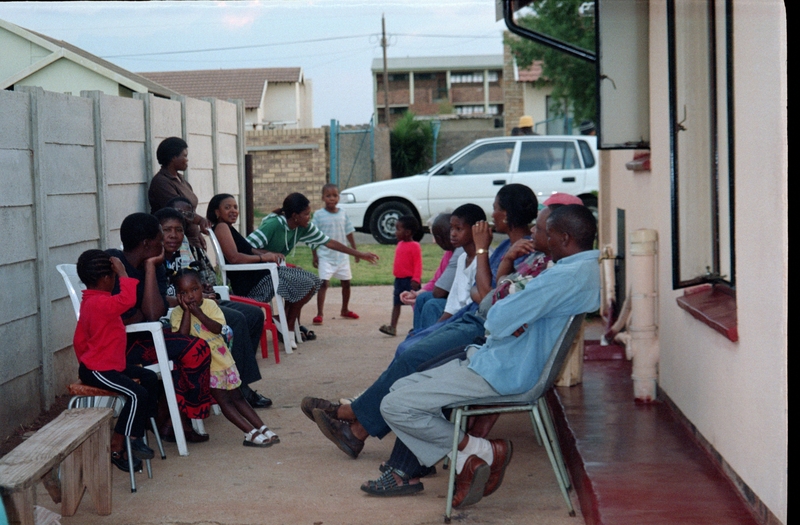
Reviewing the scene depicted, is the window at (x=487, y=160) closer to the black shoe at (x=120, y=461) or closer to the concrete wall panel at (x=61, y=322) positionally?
the concrete wall panel at (x=61, y=322)

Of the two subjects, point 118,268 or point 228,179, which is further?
point 228,179

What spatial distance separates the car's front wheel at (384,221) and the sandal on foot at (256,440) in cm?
1080

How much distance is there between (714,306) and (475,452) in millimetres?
1176

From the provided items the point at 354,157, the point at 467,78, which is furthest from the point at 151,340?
the point at 467,78

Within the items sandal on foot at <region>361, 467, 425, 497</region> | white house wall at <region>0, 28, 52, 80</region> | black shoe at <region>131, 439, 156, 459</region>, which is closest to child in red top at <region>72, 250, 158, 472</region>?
black shoe at <region>131, 439, 156, 459</region>

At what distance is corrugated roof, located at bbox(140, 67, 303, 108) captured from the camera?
37.6 meters

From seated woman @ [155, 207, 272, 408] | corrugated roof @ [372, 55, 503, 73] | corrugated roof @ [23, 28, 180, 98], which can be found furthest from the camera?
corrugated roof @ [372, 55, 503, 73]

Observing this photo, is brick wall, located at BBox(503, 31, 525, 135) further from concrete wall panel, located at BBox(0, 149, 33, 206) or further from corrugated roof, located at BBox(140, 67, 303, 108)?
concrete wall panel, located at BBox(0, 149, 33, 206)

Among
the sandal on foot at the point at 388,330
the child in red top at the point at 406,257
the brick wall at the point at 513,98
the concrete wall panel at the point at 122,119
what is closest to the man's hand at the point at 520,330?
the concrete wall panel at the point at 122,119

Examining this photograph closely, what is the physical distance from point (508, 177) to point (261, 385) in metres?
9.00

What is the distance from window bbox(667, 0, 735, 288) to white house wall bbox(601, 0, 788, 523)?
0.98 ft

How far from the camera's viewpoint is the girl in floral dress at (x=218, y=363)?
514 cm

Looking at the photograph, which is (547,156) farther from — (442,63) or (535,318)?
(442,63)

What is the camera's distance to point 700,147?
14.1 feet
